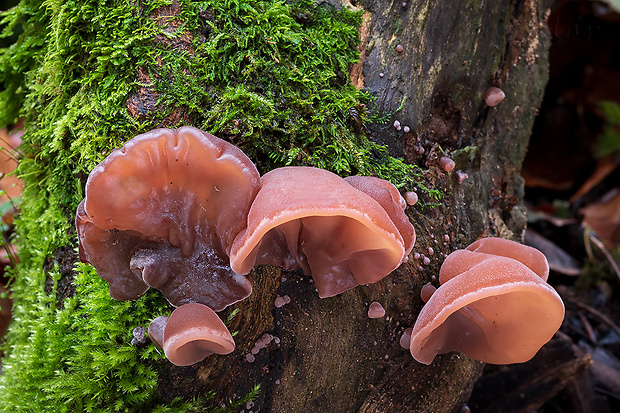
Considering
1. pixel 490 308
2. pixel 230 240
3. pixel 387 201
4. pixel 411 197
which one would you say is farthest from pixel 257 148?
pixel 490 308

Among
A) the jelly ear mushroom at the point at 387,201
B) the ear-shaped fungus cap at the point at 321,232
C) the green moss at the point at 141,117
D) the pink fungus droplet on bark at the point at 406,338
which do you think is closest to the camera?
the ear-shaped fungus cap at the point at 321,232

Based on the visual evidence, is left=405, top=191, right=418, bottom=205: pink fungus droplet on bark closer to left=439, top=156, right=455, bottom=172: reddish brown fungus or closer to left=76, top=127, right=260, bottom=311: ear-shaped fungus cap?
left=439, top=156, right=455, bottom=172: reddish brown fungus

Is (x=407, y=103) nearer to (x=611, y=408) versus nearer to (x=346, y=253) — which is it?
(x=346, y=253)

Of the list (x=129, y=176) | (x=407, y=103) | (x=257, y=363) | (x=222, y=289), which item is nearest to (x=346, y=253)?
(x=222, y=289)

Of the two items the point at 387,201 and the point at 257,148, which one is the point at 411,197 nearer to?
the point at 387,201

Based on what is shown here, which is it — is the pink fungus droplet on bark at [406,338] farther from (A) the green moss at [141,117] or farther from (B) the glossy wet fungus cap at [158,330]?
(B) the glossy wet fungus cap at [158,330]

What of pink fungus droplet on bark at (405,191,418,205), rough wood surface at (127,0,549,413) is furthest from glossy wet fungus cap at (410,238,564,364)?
pink fungus droplet on bark at (405,191,418,205)

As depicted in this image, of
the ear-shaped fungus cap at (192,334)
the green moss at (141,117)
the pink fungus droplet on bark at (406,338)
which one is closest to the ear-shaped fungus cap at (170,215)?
the ear-shaped fungus cap at (192,334)
